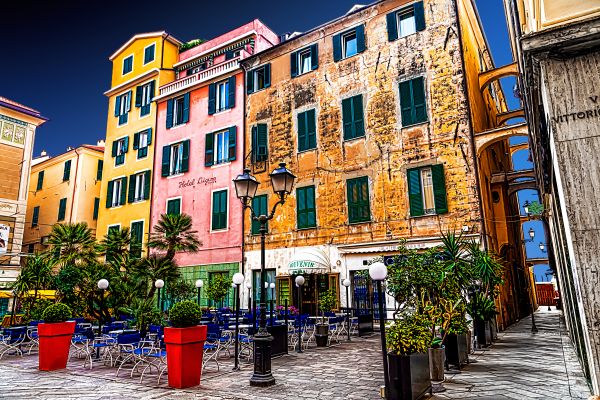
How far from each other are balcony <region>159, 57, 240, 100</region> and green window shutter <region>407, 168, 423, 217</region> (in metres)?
11.3

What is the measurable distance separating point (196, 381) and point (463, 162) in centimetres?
1116

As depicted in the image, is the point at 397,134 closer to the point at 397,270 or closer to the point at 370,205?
the point at 370,205

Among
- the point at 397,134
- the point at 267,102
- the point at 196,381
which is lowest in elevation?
the point at 196,381

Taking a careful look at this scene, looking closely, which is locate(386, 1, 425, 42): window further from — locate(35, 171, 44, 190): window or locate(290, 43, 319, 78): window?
locate(35, 171, 44, 190): window

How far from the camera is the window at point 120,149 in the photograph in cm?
2473

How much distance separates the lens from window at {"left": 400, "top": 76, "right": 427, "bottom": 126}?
49.7 feet

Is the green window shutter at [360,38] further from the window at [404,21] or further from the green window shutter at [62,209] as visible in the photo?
the green window shutter at [62,209]

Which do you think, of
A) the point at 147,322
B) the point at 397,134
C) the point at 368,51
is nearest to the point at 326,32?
the point at 368,51

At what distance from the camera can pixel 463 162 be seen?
13969 mm

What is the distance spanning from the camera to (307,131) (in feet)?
59.1

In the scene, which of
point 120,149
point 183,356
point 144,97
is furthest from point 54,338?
point 144,97

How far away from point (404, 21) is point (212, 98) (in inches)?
416

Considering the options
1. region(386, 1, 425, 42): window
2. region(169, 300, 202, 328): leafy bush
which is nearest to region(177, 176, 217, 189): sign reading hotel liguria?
region(386, 1, 425, 42): window

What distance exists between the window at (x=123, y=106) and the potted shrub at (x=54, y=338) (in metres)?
19.0
